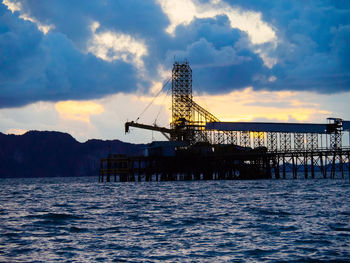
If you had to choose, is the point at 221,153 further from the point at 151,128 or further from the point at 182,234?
the point at 182,234

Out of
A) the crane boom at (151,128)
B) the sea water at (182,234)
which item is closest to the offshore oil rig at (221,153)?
the crane boom at (151,128)

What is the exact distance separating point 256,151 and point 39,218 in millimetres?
75575

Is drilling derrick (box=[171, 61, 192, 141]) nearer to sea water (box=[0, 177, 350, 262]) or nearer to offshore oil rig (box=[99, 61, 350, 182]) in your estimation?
offshore oil rig (box=[99, 61, 350, 182])

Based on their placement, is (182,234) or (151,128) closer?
(182,234)

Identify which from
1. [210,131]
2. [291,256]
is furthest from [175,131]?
[291,256]

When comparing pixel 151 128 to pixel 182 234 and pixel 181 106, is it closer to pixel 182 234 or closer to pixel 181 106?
pixel 181 106

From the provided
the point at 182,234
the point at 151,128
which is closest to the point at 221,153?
the point at 151,128

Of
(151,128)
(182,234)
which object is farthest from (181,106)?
(182,234)

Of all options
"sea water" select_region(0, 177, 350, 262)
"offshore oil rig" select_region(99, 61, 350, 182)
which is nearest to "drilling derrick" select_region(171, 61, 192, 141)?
"offshore oil rig" select_region(99, 61, 350, 182)

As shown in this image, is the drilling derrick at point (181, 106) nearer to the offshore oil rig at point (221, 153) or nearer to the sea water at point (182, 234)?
the offshore oil rig at point (221, 153)

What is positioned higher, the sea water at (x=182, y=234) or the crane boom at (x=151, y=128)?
the crane boom at (x=151, y=128)

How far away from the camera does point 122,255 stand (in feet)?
73.4

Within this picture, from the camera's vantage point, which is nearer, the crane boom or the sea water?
the sea water

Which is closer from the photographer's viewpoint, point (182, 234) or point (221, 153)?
point (182, 234)
